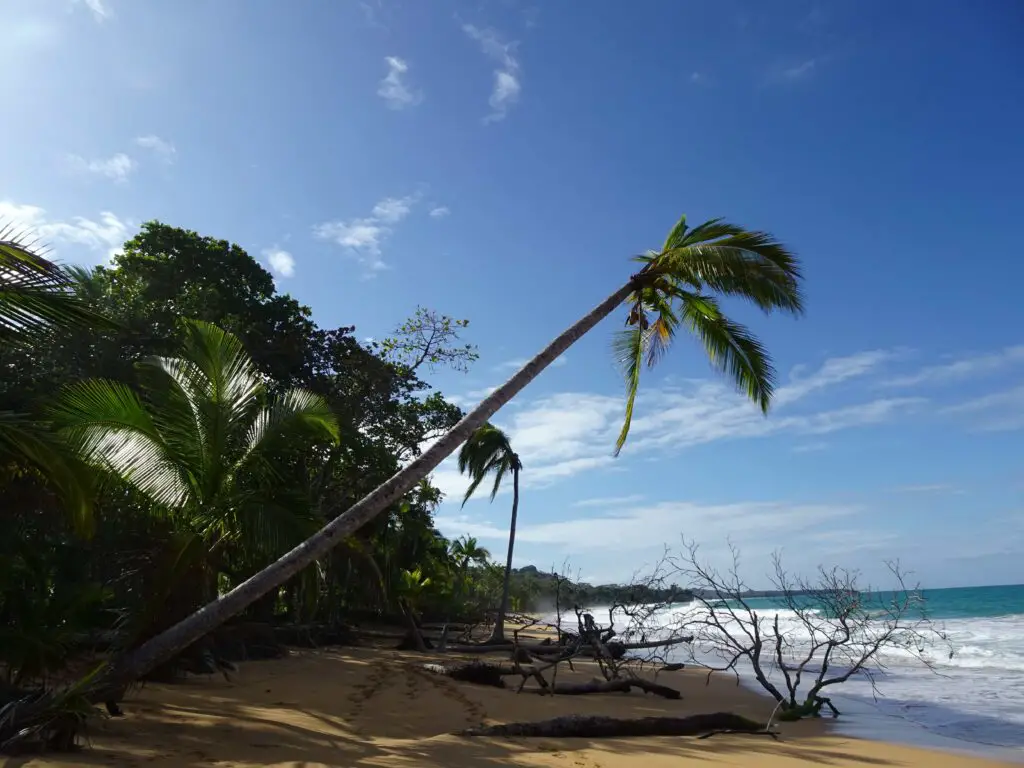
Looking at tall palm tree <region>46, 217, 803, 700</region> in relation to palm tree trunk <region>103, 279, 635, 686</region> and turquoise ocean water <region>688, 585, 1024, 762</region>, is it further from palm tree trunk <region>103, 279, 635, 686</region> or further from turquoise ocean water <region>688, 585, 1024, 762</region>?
turquoise ocean water <region>688, 585, 1024, 762</region>

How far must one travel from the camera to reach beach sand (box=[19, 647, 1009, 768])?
18.1 ft

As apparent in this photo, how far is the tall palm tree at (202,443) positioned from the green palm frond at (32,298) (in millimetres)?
2295

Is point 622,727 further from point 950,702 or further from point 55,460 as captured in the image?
point 950,702

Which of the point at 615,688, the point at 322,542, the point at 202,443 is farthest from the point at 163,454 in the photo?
the point at 615,688

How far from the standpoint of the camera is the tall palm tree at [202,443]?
24.7 feet

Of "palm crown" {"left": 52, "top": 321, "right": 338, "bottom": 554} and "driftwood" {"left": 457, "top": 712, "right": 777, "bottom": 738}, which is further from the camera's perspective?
"palm crown" {"left": 52, "top": 321, "right": 338, "bottom": 554}

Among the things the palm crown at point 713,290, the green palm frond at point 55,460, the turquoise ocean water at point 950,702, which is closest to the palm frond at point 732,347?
the palm crown at point 713,290

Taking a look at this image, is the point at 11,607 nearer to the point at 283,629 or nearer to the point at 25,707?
the point at 25,707

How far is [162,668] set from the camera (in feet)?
28.4

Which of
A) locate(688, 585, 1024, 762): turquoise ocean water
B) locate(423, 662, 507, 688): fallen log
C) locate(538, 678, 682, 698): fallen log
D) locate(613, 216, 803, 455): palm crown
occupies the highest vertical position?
locate(613, 216, 803, 455): palm crown

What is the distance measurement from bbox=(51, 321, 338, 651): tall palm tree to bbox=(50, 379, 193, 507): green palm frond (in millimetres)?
11

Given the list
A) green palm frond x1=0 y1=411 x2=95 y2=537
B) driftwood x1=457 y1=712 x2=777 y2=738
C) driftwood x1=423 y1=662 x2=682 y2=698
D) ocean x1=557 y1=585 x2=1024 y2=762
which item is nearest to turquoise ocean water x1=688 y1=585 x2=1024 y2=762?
ocean x1=557 y1=585 x2=1024 y2=762

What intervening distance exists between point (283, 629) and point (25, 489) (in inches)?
328

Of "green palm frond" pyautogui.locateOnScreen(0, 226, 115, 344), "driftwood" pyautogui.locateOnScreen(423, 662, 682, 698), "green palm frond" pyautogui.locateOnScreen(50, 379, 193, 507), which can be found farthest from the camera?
"driftwood" pyautogui.locateOnScreen(423, 662, 682, 698)
